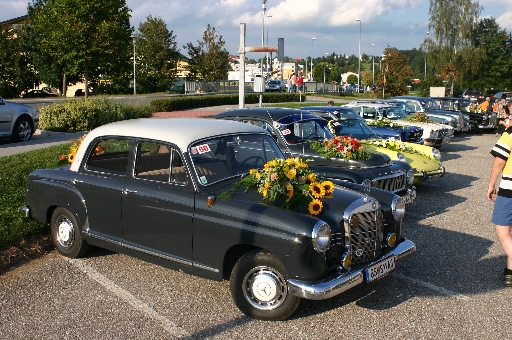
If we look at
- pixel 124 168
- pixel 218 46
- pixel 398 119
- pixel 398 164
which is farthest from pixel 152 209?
pixel 218 46

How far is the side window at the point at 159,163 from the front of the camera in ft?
18.3

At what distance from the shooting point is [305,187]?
534cm

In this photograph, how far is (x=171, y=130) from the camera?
5.86 meters

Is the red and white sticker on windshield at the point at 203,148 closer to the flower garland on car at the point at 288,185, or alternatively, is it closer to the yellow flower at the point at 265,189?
the flower garland on car at the point at 288,185

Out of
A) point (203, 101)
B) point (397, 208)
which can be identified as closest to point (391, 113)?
point (397, 208)

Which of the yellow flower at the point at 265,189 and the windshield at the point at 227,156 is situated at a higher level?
the windshield at the point at 227,156

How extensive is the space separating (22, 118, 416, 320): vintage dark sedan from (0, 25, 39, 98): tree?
155ft

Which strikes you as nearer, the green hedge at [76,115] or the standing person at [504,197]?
the standing person at [504,197]

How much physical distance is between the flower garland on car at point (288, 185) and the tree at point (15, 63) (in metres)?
48.8

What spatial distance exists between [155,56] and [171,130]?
4733 cm

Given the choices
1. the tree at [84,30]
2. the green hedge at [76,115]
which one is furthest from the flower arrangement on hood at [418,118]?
the tree at [84,30]

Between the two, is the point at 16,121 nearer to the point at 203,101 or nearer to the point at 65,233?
the point at 65,233

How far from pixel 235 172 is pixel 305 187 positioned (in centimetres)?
81

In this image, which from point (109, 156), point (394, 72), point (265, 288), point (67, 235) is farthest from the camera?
point (394, 72)
